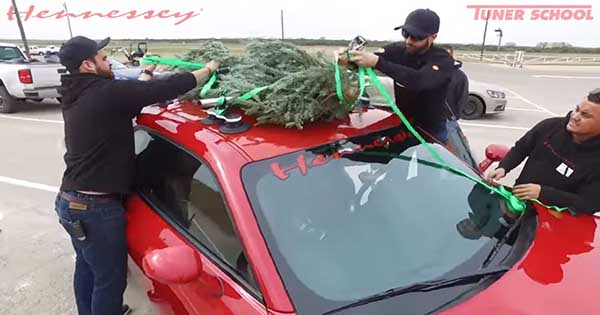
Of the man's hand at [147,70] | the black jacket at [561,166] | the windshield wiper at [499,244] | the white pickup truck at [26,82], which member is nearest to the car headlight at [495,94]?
the black jacket at [561,166]

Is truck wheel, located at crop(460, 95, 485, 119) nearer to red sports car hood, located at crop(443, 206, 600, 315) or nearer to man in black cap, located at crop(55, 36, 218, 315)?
red sports car hood, located at crop(443, 206, 600, 315)

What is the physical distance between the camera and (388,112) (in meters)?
2.62

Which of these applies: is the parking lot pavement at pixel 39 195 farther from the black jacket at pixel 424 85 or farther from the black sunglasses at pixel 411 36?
the black sunglasses at pixel 411 36

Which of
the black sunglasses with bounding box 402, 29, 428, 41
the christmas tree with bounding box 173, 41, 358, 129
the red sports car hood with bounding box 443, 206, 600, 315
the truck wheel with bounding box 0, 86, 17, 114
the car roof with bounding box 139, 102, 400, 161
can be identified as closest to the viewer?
the red sports car hood with bounding box 443, 206, 600, 315

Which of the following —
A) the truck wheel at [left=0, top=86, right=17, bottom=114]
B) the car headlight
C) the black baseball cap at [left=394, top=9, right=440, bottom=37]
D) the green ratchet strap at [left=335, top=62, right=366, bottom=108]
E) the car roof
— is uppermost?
the black baseball cap at [left=394, top=9, right=440, bottom=37]

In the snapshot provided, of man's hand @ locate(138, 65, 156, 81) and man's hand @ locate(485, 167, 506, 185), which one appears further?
man's hand @ locate(138, 65, 156, 81)

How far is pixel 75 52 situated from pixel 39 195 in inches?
139

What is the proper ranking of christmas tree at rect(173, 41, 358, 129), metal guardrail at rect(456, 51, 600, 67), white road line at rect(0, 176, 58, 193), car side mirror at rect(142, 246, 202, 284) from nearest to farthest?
1. car side mirror at rect(142, 246, 202, 284)
2. christmas tree at rect(173, 41, 358, 129)
3. white road line at rect(0, 176, 58, 193)
4. metal guardrail at rect(456, 51, 600, 67)

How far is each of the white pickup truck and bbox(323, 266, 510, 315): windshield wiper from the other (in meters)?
9.54

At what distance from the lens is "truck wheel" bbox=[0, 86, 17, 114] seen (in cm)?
980

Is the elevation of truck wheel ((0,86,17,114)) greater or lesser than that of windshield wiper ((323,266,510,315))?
lesser

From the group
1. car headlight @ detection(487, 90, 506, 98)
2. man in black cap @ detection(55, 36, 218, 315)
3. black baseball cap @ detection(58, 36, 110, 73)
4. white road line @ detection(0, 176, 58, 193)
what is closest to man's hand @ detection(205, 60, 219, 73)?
man in black cap @ detection(55, 36, 218, 315)

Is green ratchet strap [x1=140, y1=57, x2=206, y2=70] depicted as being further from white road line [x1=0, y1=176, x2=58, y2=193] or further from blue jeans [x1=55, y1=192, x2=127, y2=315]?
white road line [x1=0, y1=176, x2=58, y2=193]

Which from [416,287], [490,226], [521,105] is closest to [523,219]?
[490,226]
